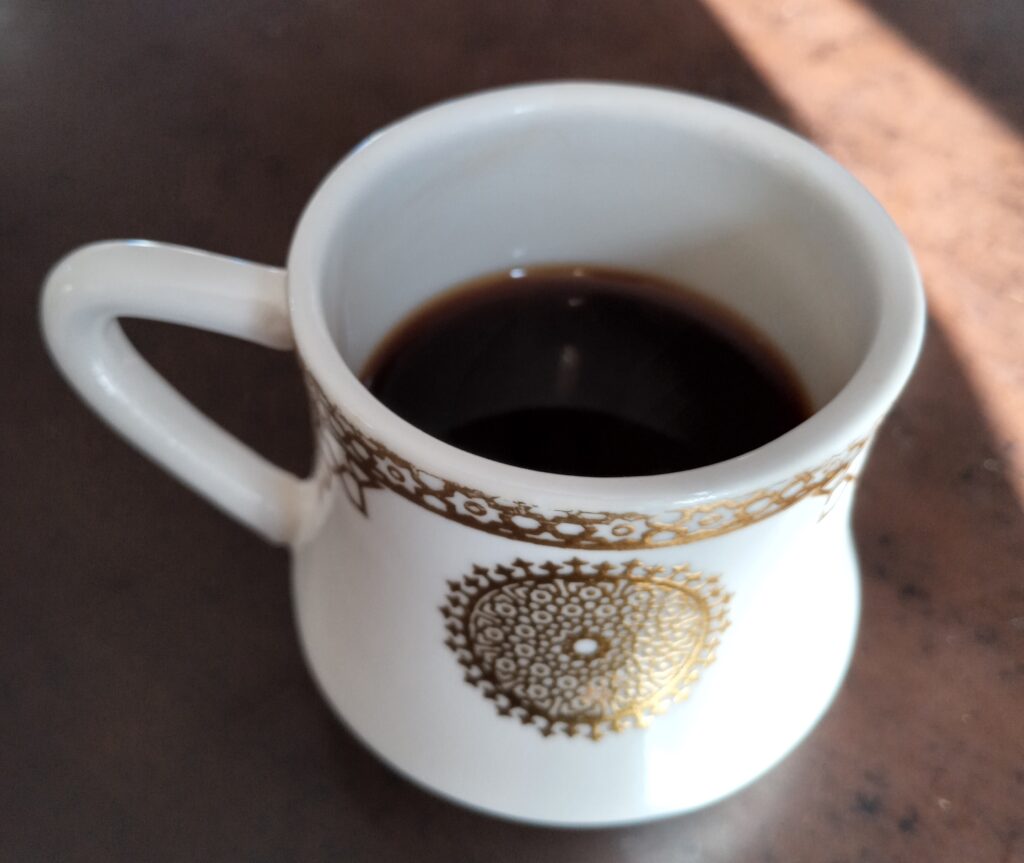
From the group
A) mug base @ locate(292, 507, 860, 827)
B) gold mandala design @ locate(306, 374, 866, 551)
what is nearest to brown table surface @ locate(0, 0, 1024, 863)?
mug base @ locate(292, 507, 860, 827)

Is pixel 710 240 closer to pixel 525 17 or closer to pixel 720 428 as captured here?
pixel 720 428

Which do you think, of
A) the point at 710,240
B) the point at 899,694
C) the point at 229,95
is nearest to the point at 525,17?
the point at 229,95

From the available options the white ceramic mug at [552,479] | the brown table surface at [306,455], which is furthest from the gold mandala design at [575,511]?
the brown table surface at [306,455]

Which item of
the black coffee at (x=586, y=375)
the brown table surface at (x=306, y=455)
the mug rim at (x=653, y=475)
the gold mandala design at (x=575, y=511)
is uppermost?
the mug rim at (x=653, y=475)

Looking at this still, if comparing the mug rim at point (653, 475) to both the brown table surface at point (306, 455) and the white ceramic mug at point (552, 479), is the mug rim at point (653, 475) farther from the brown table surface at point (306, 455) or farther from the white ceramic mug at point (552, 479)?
the brown table surface at point (306, 455)

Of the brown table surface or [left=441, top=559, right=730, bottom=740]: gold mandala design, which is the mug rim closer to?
[left=441, top=559, right=730, bottom=740]: gold mandala design

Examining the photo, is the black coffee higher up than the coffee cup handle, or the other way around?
the coffee cup handle
